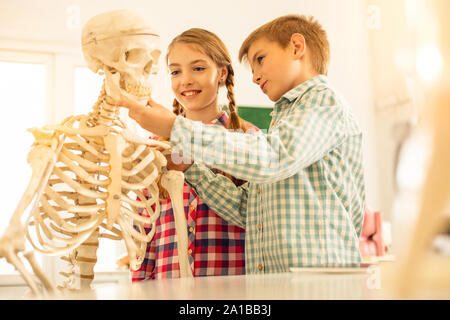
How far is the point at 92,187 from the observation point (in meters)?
0.99

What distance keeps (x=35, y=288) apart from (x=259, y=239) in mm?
540

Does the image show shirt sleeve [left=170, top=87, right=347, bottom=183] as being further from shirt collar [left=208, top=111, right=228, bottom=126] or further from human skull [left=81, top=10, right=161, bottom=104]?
shirt collar [left=208, top=111, right=228, bottom=126]

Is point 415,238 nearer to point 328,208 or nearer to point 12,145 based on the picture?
point 328,208

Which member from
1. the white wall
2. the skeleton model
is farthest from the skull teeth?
the white wall

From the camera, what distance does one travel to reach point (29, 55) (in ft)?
10.5

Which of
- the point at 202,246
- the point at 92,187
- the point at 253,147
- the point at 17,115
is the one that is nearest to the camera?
the point at 253,147

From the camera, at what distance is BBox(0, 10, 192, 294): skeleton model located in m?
0.87

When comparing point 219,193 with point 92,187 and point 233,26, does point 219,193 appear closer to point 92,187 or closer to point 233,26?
point 92,187

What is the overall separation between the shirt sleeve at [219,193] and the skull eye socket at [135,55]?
0.28 meters

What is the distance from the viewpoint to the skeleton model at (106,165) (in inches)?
34.4

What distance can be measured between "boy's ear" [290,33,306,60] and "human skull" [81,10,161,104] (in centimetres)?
32

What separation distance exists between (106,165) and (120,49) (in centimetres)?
24

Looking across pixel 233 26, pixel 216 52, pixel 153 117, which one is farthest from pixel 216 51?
pixel 233 26
